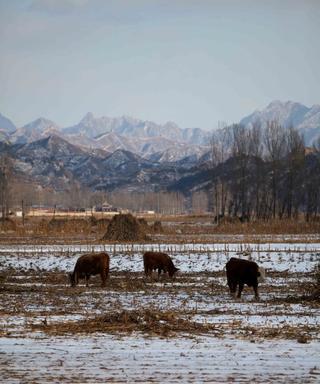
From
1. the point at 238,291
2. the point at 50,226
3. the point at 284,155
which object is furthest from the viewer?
the point at 284,155

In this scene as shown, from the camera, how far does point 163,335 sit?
12.5m

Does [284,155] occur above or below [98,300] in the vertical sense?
above

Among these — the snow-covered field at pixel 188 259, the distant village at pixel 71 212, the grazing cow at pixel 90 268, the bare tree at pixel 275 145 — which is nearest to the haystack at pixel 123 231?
the snow-covered field at pixel 188 259

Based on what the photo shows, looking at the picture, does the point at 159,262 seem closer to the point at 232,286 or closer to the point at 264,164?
the point at 232,286

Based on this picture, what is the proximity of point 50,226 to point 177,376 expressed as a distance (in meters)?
48.8

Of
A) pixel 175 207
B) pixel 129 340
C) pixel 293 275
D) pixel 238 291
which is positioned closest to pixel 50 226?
pixel 293 275

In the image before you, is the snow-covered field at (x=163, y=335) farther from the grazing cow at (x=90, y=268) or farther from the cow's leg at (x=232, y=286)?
the grazing cow at (x=90, y=268)

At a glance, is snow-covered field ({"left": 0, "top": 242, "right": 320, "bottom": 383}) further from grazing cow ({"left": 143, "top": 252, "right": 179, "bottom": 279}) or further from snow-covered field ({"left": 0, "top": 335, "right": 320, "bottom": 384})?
grazing cow ({"left": 143, "top": 252, "right": 179, "bottom": 279})

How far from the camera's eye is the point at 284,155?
90.1 m

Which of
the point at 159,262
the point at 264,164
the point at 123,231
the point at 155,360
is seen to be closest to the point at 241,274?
the point at 159,262

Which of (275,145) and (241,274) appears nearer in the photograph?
(241,274)

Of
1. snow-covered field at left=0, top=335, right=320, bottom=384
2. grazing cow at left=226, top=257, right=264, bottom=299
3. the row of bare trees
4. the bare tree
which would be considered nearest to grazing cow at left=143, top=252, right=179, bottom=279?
grazing cow at left=226, top=257, right=264, bottom=299

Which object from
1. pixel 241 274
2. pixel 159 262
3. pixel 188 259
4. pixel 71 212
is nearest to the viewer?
pixel 241 274

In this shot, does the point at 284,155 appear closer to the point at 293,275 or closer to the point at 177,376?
the point at 293,275
